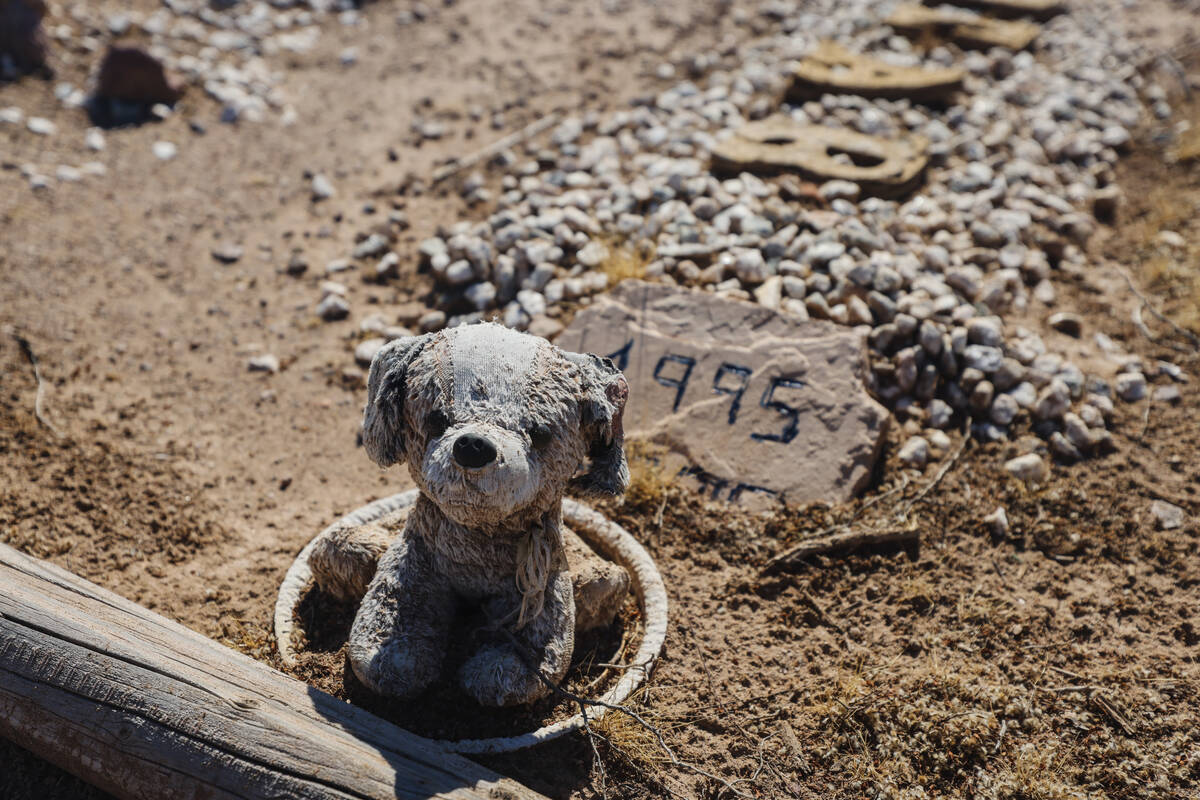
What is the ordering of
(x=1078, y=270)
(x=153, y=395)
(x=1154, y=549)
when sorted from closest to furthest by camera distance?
(x=1154, y=549) < (x=153, y=395) < (x=1078, y=270)

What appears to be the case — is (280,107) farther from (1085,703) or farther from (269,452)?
(1085,703)

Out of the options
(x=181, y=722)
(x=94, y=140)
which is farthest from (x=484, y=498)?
(x=94, y=140)

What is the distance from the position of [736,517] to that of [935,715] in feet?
3.90

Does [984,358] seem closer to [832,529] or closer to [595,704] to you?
[832,529]

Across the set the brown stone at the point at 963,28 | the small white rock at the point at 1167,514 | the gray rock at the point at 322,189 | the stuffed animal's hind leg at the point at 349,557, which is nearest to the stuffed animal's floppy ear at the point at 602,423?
the stuffed animal's hind leg at the point at 349,557

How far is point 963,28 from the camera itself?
7.86 meters

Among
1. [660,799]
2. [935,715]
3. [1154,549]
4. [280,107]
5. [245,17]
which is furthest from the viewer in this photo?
[245,17]

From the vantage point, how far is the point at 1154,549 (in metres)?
4.09

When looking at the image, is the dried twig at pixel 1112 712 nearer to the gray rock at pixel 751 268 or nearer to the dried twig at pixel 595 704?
the dried twig at pixel 595 704

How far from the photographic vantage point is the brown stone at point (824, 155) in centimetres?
586

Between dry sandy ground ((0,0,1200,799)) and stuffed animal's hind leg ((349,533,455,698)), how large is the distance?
204 millimetres

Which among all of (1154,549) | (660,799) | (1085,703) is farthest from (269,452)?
(1154,549)

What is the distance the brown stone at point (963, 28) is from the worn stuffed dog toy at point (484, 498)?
621cm

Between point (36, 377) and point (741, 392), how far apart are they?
136 inches
